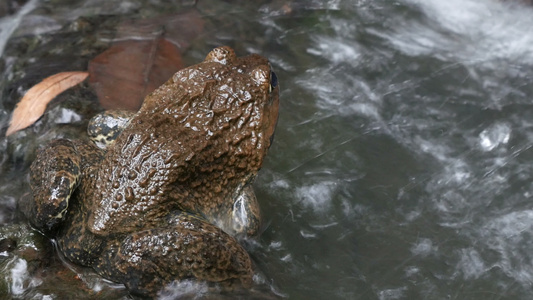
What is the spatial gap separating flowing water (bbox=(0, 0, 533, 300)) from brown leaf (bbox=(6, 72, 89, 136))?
0.64ft

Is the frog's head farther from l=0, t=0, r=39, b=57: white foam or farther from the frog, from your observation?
l=0, t=0, r=39, b=57: white foam

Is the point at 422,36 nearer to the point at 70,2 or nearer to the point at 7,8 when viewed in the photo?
the point at 70,2

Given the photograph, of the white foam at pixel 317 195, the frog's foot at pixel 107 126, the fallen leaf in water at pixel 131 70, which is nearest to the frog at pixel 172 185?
the frog's foot at pixel 107 126

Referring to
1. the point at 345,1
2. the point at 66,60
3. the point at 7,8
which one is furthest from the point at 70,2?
the point at 345,1

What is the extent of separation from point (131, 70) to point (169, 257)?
2.61m

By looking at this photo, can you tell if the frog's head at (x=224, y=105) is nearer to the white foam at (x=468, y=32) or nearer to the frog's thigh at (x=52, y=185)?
the frog's thigh at (x=52, y=185)

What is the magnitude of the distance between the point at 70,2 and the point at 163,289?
4.78m

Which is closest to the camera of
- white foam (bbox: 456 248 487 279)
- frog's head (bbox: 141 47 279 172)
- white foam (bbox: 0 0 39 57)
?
frog's head (bbox: 141 47 279 172)

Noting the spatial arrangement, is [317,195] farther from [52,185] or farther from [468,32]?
[468,32]

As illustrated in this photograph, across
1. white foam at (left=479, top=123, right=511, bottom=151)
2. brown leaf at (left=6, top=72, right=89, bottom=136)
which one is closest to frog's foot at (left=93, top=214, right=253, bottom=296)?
brown leaf at (left=6, top=72, right=89, bottom=136)

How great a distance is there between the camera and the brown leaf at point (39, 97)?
509 cm

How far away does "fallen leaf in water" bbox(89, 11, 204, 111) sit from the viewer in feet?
17.2

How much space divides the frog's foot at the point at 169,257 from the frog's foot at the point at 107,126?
122 cm

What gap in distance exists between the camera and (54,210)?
12.2 ft
